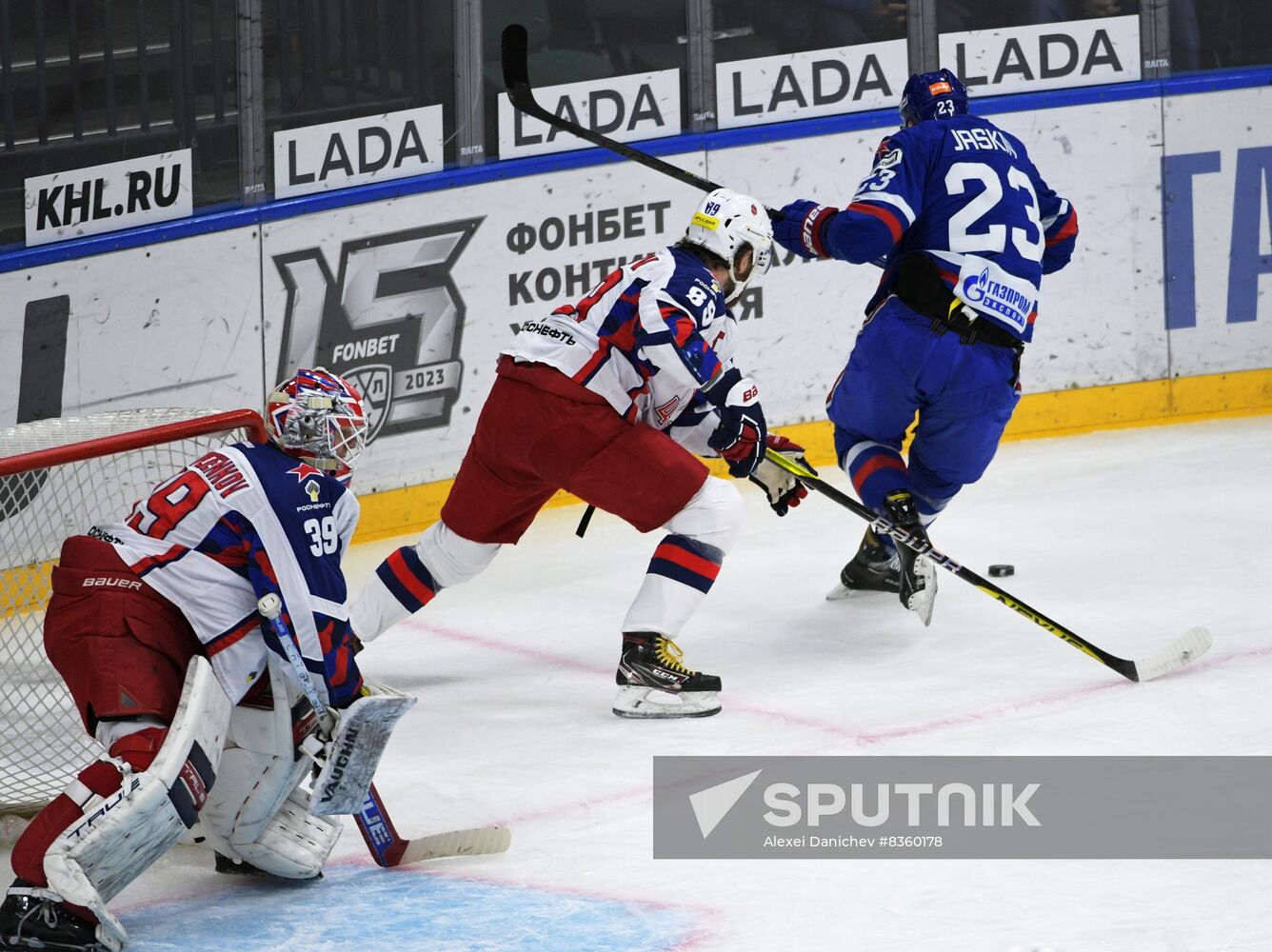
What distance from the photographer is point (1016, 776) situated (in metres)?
3.34

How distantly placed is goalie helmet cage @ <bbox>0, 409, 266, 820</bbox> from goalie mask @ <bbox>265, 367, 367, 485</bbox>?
0.54m

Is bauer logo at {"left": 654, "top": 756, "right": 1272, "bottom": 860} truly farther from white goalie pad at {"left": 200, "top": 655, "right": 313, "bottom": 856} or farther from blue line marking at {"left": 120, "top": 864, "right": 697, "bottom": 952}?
white goalie pad at {"left": 200, "top": 655, "right": 313, "bottom": 856}

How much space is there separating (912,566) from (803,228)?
0.82m

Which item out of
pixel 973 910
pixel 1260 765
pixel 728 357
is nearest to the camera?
pixel 973 910

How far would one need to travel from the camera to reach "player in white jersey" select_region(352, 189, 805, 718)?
3.79m

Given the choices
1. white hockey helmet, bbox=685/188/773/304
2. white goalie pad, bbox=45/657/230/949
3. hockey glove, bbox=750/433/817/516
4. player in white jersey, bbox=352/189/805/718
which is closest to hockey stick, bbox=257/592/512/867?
white goalie pad, bbox=45/657/230/949

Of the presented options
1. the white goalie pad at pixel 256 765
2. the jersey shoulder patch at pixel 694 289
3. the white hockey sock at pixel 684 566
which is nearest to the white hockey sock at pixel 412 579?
the white hockey sock at pixel 684 566

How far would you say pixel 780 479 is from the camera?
4102 millimetres

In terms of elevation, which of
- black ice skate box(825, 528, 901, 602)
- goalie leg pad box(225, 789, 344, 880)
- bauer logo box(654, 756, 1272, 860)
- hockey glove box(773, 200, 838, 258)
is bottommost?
black ice skate box(825, 528, 901, 602)

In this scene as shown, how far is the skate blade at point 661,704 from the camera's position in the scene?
3771mm

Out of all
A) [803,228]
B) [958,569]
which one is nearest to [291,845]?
[958,569]

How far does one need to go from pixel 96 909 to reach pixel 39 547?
43.6 inches

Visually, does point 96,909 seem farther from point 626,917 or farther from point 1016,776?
point 1016,776

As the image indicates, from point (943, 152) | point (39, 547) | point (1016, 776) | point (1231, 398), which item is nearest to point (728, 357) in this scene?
point (943, 152)
